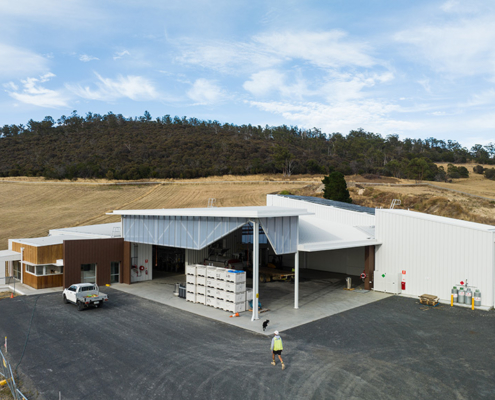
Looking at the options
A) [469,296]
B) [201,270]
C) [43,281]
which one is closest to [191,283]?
[201,270]

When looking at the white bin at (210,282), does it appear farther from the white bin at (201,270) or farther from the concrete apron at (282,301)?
the concrete apron at (282,301)

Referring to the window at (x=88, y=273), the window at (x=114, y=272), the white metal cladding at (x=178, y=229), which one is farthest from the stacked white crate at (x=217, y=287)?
the window at (x=88, y=273)

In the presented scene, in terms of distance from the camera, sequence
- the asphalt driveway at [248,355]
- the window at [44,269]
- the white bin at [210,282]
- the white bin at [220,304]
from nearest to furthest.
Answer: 1. the asphalt driveway at [248,355]
2. the white bin at [220,304]
3. the white bin at [210,282]
4. the window at [44,269]

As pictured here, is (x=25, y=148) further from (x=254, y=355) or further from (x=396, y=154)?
(x=254, y=355)

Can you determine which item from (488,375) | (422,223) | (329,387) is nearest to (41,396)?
(329,387)

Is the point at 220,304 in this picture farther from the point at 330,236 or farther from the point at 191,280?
the point at 330,236

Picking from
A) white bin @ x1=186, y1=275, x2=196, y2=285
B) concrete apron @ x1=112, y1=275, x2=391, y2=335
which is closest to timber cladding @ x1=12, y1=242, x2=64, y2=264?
concrete apron @ x1=112, y1=275, x2=391, y2=335
